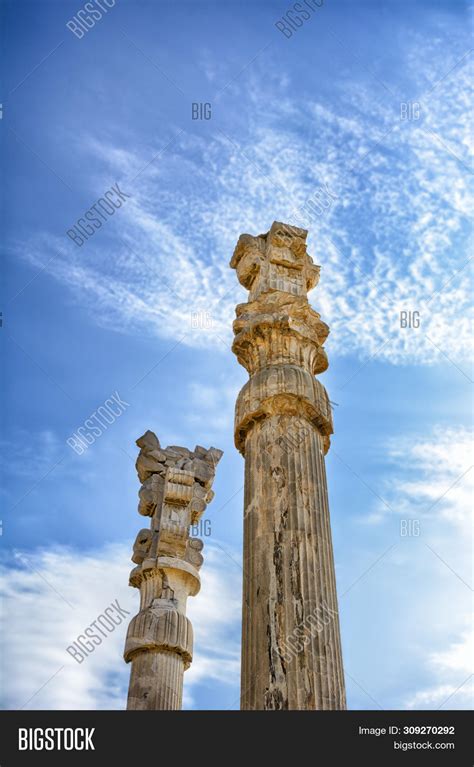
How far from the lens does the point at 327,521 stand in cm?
913

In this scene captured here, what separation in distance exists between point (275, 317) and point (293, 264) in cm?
128

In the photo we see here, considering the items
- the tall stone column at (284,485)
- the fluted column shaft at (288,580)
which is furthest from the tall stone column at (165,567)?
the fluted column shaft at (288,580)

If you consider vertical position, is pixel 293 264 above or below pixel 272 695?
above

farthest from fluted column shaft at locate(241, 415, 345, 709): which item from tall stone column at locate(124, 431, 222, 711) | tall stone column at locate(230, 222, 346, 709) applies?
tall stone column at locate(124, 431, 222, 711)

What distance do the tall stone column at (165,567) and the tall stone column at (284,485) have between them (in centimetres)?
673

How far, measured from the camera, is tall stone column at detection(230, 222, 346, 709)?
780cm

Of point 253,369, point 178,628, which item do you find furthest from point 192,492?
point 253,369

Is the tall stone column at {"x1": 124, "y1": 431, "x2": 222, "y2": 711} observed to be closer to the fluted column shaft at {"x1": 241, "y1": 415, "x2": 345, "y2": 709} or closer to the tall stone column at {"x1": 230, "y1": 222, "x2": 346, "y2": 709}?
the tall stone column at {"x1": 230, "y1": 222, "x2": 346, "y2": 709}

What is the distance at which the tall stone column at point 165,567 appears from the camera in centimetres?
1482

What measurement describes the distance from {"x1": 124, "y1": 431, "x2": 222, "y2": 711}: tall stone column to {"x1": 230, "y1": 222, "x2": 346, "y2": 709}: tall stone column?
6730 mm

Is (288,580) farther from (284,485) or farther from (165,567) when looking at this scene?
(165,567)

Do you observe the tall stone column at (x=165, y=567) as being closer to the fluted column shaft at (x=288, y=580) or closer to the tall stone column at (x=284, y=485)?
the tall stone column at (x=284, y=485)
